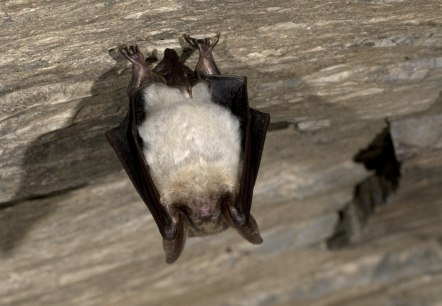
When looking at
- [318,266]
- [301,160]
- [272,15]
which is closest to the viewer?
[272,15]

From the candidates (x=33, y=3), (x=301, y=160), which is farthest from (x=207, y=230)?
(x=301, y=160)

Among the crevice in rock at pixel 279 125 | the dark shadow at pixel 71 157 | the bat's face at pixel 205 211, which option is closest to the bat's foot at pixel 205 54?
the dark shadow at pixel 71 157

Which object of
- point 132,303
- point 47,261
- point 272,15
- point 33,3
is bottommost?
point 132,303

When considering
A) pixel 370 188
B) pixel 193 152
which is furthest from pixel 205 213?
→ pixel 370 188

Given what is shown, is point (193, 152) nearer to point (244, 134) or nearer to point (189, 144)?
point (189, 144)

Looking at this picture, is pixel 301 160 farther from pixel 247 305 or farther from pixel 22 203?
pixel 247 305
